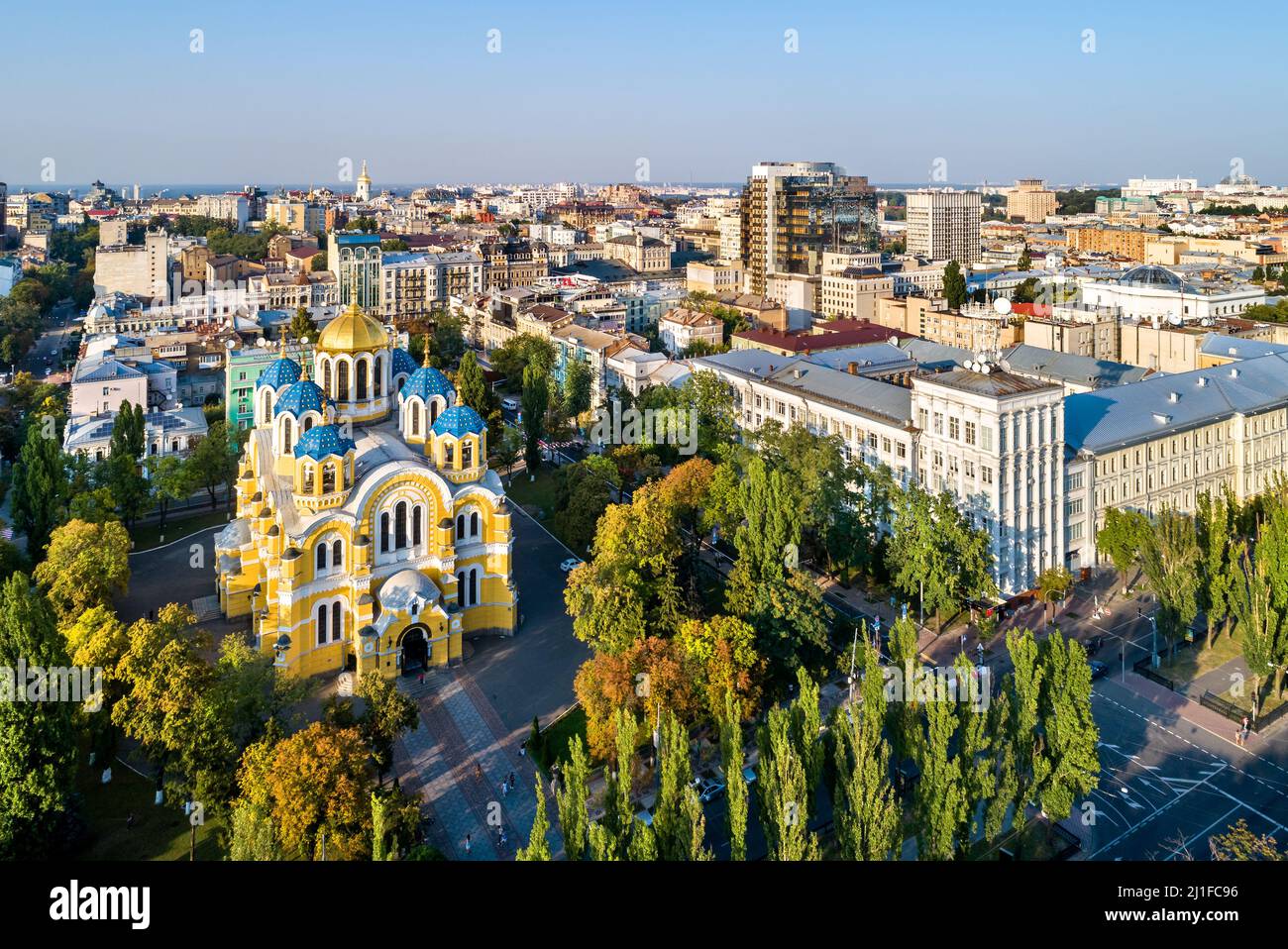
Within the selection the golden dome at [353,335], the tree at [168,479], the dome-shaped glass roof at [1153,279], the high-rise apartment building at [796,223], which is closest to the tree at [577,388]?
the golden dome at [353,335]

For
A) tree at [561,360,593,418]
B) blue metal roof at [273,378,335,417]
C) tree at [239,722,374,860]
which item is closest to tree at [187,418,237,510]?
blue metal roof at [273,378,335,417]

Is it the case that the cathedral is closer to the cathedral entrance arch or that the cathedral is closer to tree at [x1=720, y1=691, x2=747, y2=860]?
the cathedral entrance arch

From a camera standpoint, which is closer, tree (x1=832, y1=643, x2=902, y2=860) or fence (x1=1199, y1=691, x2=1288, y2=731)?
tree (x1=832, y1=643, x2=902, y2=860)

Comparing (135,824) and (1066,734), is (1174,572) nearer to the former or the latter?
(1066,734)

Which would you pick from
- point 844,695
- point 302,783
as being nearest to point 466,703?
point 302,783

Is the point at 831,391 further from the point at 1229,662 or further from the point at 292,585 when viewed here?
the point at 292,585

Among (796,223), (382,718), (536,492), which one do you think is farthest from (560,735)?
(796,223)

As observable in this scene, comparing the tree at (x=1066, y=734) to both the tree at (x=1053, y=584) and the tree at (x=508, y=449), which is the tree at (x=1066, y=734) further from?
the tree at (x=508, y=449)
